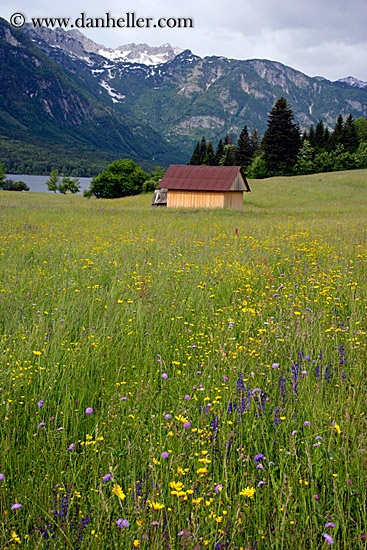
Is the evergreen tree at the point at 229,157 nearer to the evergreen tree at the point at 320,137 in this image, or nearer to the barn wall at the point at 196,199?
the evergreen tree at the point at 320,137

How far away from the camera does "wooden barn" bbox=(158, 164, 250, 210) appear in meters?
41.5

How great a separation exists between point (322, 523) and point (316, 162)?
84.9 meters

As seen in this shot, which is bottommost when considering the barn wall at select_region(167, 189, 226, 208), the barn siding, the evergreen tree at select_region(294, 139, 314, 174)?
the barn wall at select_region(167, 189, 226, 208)

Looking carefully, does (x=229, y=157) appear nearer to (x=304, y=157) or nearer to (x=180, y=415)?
(x=304, y=157)

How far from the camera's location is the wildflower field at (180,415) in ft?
6.59

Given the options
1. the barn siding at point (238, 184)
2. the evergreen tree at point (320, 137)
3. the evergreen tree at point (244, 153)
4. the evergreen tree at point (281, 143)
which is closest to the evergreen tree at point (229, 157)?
the evergreen tree at point (244, 153)

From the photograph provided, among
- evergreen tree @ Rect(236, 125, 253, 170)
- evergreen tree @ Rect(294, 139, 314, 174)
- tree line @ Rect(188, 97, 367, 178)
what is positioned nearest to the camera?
tree line @ Rect(188, 97, 367, 178)

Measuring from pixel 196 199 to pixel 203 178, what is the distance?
231cm

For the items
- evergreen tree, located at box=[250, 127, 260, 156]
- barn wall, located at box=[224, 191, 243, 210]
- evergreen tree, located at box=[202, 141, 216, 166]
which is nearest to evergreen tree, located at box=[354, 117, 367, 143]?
evergreen tree, located at box=[250, 127, 260, 156]

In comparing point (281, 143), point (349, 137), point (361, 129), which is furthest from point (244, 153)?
point (361, 129)

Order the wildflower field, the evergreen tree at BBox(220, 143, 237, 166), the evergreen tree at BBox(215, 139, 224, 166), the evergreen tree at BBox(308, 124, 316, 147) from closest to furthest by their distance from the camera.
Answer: the wildflower field → the evergreen tree at BBox(308, 124, 316, 147) → the evergreen tree at BBox(220, 143, 237, 166) → the evergreen tree at BBox(215, 139, 224, 166)

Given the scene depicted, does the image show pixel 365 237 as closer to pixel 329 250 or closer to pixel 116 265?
pixel 329 250

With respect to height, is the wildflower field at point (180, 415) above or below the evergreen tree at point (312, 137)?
below

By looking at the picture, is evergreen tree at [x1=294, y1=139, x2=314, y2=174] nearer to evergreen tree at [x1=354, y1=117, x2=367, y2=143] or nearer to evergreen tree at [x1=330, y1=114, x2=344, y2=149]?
evergreen tree at [x1=330, y1=114, x2=344, y2=149]
